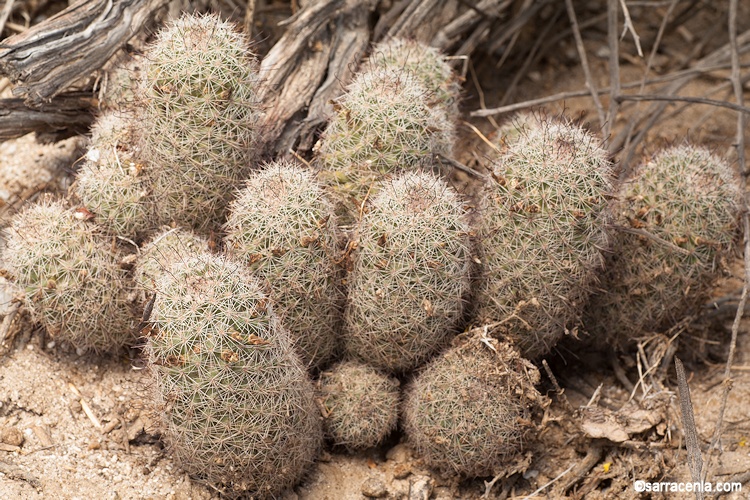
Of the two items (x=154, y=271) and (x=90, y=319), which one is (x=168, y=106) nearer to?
(x=154, y=271)

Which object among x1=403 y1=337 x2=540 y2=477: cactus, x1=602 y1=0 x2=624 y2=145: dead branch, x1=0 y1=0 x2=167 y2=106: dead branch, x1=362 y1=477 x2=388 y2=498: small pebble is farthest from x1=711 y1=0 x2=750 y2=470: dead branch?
x1=0 y1=0 x2=167 y2=106: dead branch

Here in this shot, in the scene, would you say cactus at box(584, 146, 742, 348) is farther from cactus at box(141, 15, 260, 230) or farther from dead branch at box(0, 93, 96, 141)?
dead branch at box(0, 93, 96, 141)

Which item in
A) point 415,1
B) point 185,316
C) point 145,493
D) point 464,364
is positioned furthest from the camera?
point 415,1

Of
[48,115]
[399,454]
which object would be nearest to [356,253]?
[399,454]

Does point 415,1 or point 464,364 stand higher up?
point 415,1

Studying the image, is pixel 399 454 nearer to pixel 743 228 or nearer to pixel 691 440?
pixel 691 440

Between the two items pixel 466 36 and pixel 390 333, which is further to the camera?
pixel 466 36

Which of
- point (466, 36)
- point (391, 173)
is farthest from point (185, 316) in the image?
point (466, 36)
